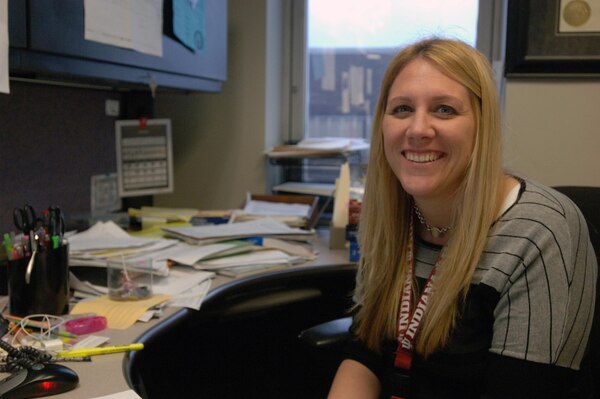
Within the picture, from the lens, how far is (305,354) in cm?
205

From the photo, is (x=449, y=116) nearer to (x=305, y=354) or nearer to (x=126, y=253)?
(x=126, y=253)

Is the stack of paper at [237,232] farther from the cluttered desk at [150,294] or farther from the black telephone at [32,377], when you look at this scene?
the black telephone at [32,377]

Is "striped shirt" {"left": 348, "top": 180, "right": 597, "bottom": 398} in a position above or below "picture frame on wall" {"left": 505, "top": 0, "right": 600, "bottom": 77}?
below

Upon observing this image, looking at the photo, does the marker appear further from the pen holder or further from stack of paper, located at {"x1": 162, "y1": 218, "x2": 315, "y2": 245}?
stack of paper, located at {"x1": 162, "y1": 218, "x2": 315, "y2": 245}

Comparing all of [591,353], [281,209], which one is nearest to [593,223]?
[591,353]

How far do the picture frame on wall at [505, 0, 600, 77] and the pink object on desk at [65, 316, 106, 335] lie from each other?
106cm

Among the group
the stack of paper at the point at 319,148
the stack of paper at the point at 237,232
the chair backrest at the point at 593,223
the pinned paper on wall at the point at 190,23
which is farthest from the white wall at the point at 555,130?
the pinned paper on wall at the point at 190,23

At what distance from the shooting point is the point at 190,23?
164 centimetres

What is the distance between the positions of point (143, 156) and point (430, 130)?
117 cm

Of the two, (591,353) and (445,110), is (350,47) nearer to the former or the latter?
(445,110)

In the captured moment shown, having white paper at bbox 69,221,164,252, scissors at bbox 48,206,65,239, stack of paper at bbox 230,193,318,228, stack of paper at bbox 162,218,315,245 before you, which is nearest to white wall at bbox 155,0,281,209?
stack of paper at bbox 230,193,318,228

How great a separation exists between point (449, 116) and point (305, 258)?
0.64 meters

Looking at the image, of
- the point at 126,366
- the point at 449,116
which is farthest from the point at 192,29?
the point at 126,366

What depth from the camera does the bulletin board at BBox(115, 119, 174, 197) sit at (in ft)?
6.26
